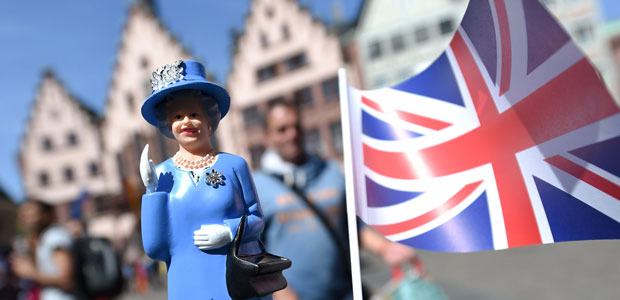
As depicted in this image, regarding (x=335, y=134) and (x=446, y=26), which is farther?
(x=335, y=134)

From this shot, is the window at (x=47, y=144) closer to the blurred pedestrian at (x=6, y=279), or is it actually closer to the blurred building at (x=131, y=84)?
the blurred building at (x=131, y=84)

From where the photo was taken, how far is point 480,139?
2.28m

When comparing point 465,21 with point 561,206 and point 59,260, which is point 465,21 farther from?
point 59,260

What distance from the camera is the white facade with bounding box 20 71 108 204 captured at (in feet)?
97.7

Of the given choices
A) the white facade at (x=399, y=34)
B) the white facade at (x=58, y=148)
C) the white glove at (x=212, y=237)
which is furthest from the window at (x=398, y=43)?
the white glove at (x=212, y=237)

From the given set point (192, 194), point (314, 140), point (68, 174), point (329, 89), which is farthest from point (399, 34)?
point (192, 194)

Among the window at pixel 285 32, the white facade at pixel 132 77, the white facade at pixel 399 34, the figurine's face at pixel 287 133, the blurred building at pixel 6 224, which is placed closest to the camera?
the figurine's face at pixel 287 133

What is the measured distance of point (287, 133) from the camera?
3.03 m

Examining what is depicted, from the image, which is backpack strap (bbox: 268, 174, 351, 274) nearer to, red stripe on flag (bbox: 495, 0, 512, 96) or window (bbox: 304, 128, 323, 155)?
red stripe on flag (bbox: 495, 0, 512, 96)

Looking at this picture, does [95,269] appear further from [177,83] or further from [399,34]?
[399,34]

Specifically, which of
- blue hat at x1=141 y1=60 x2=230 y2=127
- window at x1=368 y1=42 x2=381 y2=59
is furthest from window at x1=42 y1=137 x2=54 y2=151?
blue hat at x1=141 y1=60 x2=230 y2=127

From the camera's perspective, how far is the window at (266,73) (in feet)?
85.7

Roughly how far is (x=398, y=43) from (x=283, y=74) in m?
5.79

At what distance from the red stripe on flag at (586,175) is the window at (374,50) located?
2369 centimetres
